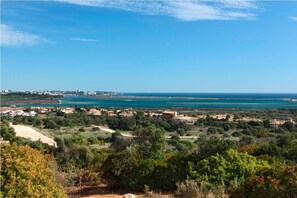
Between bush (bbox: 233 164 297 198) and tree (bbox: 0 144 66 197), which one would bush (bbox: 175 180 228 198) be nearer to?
bush (bbox: 233 164 297 198)

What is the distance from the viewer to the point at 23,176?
5.71 meters

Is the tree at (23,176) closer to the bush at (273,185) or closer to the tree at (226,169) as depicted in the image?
the bush at (273,185)

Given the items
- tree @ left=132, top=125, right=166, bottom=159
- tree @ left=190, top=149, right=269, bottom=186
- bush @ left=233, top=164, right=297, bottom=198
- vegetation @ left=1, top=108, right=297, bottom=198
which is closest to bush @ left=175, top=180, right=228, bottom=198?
vegetation @ left=1, top=108, right=297, bottom=198

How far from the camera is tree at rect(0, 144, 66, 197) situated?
5.45 metres

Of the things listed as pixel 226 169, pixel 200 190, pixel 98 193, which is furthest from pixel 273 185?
pixel 98 193

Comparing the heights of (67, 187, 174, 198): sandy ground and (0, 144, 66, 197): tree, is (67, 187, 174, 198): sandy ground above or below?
below

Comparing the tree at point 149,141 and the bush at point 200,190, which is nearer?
the bush at point 200,190

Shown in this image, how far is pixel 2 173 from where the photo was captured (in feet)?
18.6

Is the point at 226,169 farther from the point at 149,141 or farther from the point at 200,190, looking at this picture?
the point at 149,141

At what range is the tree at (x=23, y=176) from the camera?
5449mm

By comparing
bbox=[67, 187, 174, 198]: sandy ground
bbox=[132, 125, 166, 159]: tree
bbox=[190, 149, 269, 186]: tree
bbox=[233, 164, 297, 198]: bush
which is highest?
bbox=[233, 164, 297, 198]: bush

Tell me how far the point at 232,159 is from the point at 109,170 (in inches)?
149

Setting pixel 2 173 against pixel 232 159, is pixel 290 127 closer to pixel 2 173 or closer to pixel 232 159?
pixel 232 159

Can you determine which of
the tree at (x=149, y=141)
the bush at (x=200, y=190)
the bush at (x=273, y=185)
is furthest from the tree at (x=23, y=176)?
the tree at (x=149, y=141)
